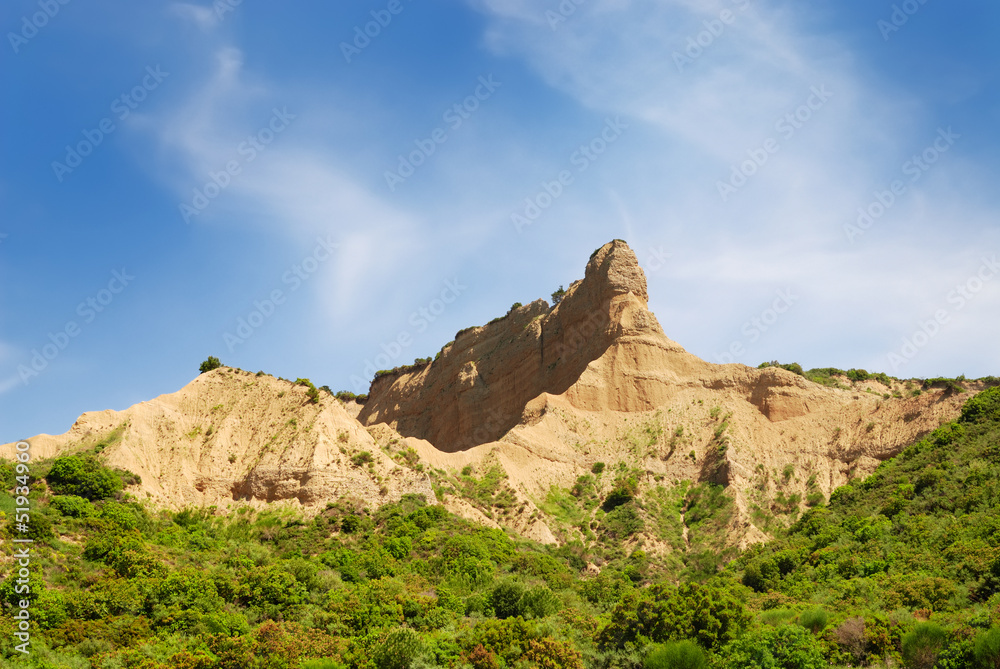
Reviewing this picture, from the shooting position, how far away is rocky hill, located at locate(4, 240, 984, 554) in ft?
181

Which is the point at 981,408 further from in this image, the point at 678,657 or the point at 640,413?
the point at 678,657

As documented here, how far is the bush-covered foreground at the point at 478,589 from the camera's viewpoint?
109 feet

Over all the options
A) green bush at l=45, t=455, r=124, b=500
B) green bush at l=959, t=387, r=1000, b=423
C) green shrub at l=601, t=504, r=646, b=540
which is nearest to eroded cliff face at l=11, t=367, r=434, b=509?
green bush at l=45, t=455, r=124, b=500

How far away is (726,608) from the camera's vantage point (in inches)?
1468

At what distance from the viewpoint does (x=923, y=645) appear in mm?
31688

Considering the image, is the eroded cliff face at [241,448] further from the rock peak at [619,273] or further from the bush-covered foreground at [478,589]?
the rock peak at [619,273]

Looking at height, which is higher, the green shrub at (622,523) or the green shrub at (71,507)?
the green shrub at (622,523)

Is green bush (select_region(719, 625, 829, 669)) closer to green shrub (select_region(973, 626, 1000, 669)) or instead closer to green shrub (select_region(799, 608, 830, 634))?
green shrub (select_region(799, 608, 830, 634))

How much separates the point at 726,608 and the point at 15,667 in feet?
87.0

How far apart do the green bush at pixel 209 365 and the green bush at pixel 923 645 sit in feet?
157

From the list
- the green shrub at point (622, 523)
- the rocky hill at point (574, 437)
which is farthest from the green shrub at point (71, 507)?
the green shrub at point (622, 523)

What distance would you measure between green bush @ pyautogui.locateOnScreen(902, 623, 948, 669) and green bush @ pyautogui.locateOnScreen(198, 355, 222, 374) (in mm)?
47851

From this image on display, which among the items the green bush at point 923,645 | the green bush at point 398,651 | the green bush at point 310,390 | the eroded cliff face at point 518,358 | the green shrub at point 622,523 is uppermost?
the eroded cliff face at point 518,358

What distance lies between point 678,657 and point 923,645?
859 centimetres
